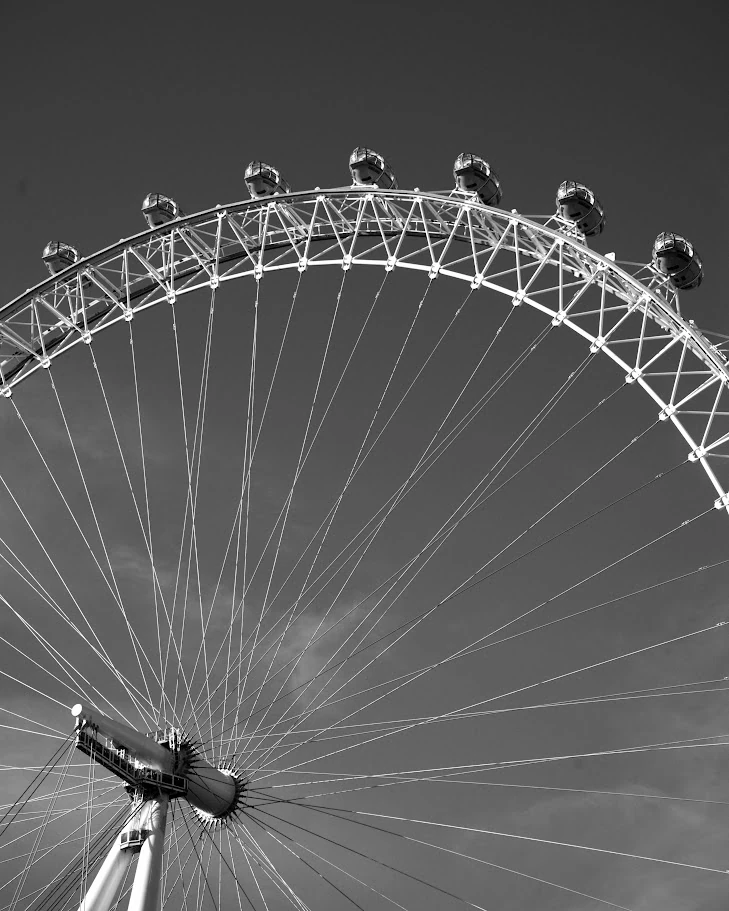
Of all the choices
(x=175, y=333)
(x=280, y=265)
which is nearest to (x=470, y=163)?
(x=280, y=265)

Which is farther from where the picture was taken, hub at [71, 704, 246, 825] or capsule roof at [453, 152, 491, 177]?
capsule roof at [453, 152, 491, 177]

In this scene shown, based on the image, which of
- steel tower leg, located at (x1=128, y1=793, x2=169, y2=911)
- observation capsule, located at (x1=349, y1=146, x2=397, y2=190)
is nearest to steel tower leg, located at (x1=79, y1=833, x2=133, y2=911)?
steel tower leg, located at (x1=128, y1=793, x2=169, y2=911)

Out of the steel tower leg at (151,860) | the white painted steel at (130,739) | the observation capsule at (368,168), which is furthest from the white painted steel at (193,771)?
the observation capsule at (368,168)

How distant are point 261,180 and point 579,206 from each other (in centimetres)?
816

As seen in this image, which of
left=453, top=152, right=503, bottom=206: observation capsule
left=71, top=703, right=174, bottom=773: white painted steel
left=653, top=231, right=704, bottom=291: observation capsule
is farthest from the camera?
left=453, top=152, right=503, bottom=206: observation capsule

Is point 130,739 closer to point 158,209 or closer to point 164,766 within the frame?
point 164,766

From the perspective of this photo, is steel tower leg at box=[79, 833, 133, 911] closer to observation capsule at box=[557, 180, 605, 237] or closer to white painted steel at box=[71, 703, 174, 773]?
white painted steel at box=[71, 703, 174, 773]

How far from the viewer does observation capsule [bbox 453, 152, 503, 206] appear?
1128 inches

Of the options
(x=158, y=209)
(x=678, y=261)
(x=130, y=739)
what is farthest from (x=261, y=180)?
(x=130, y=739)

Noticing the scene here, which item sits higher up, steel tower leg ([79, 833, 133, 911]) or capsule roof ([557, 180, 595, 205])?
capsule roof ([557, 180, 595, 205])

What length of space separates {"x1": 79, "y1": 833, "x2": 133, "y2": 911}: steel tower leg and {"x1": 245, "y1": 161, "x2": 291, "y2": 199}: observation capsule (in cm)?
Result: 1527

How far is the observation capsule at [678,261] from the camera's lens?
2653cm

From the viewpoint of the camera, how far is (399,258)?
2869 cm

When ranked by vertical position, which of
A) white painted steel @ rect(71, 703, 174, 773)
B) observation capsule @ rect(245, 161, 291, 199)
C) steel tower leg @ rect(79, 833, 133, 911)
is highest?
observation capsule @ rect(245, 161, 291, 199)
